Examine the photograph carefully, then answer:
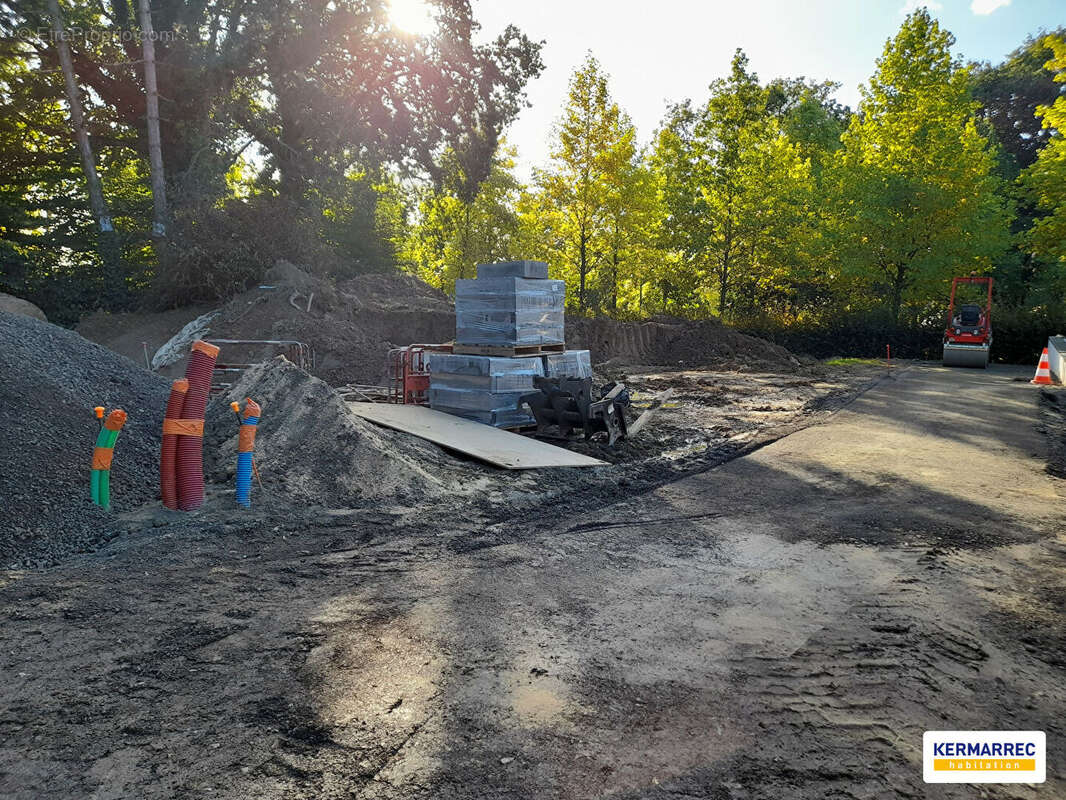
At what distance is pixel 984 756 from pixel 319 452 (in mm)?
6466

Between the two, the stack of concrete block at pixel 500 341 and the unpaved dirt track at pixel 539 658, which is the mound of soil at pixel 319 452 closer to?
the unpaved dirt track at pixel 539 658

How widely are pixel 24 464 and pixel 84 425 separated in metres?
0.94

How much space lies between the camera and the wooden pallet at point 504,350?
10.8m

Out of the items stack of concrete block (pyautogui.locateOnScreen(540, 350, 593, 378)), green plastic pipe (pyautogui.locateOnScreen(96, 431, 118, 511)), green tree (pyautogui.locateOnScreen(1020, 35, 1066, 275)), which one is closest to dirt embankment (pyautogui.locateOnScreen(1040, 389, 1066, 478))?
stack of concrete block (pyautogui.locateOnScreen(540, 350, 593, 378))

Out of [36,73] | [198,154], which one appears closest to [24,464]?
[198,154]

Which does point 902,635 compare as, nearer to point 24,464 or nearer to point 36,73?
point 24,464

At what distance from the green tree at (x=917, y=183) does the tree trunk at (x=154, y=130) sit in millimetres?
25318

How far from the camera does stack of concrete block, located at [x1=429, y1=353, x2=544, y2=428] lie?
1051 centimetres

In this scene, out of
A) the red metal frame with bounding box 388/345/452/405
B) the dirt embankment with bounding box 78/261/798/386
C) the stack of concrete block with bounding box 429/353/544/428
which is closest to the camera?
the stack of concrete block with bounding box 429/353/544/428

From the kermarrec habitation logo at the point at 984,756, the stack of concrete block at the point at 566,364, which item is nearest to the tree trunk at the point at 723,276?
the stack of concrete block at the point at 566,364

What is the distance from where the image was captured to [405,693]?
342 cm

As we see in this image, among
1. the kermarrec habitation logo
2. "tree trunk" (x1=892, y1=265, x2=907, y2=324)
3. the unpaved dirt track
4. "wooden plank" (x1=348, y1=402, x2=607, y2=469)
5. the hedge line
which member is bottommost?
the kermarrec habitation logo

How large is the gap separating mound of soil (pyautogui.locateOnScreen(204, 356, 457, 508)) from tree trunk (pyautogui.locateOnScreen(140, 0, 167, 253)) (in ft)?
52.1

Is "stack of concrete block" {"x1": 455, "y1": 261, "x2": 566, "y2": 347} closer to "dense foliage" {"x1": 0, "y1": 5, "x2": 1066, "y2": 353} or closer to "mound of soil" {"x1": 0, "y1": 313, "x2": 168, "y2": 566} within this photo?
"mound of soil" {"x1": 0, "y1": 313, "x2": 168, "y2": 566}
